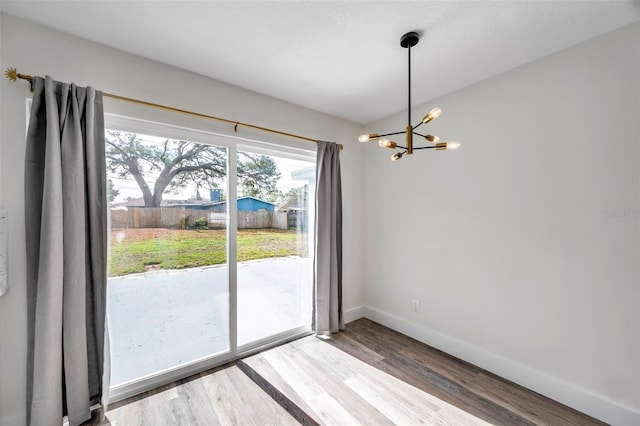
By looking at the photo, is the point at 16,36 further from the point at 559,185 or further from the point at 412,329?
the point at 412,329

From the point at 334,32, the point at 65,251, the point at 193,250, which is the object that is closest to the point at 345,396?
the point at 193,250

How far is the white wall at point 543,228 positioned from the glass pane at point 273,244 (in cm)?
123

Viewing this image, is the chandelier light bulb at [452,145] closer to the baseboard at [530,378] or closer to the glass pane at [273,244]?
the glass pane at [273,244]

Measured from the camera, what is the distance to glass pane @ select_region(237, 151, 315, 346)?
258 centimetres

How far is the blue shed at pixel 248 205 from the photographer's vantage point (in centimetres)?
240

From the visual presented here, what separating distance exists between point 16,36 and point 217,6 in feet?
4.20

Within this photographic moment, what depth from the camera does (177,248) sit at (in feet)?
7.30

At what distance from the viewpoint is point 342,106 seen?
292 centimetres

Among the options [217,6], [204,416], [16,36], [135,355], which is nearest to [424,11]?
[217,6]

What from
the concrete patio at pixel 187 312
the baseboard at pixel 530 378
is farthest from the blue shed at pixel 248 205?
the baseboard at pixel 530 378

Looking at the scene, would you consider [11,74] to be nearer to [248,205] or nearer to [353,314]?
[248,205]

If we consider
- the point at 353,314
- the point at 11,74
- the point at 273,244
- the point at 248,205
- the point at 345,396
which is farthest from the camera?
the point at 353,314

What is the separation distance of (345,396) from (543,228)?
2.00 meters

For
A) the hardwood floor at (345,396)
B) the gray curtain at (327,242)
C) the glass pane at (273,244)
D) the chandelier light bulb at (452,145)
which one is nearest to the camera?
the chandelier light bulb at (452,145)
